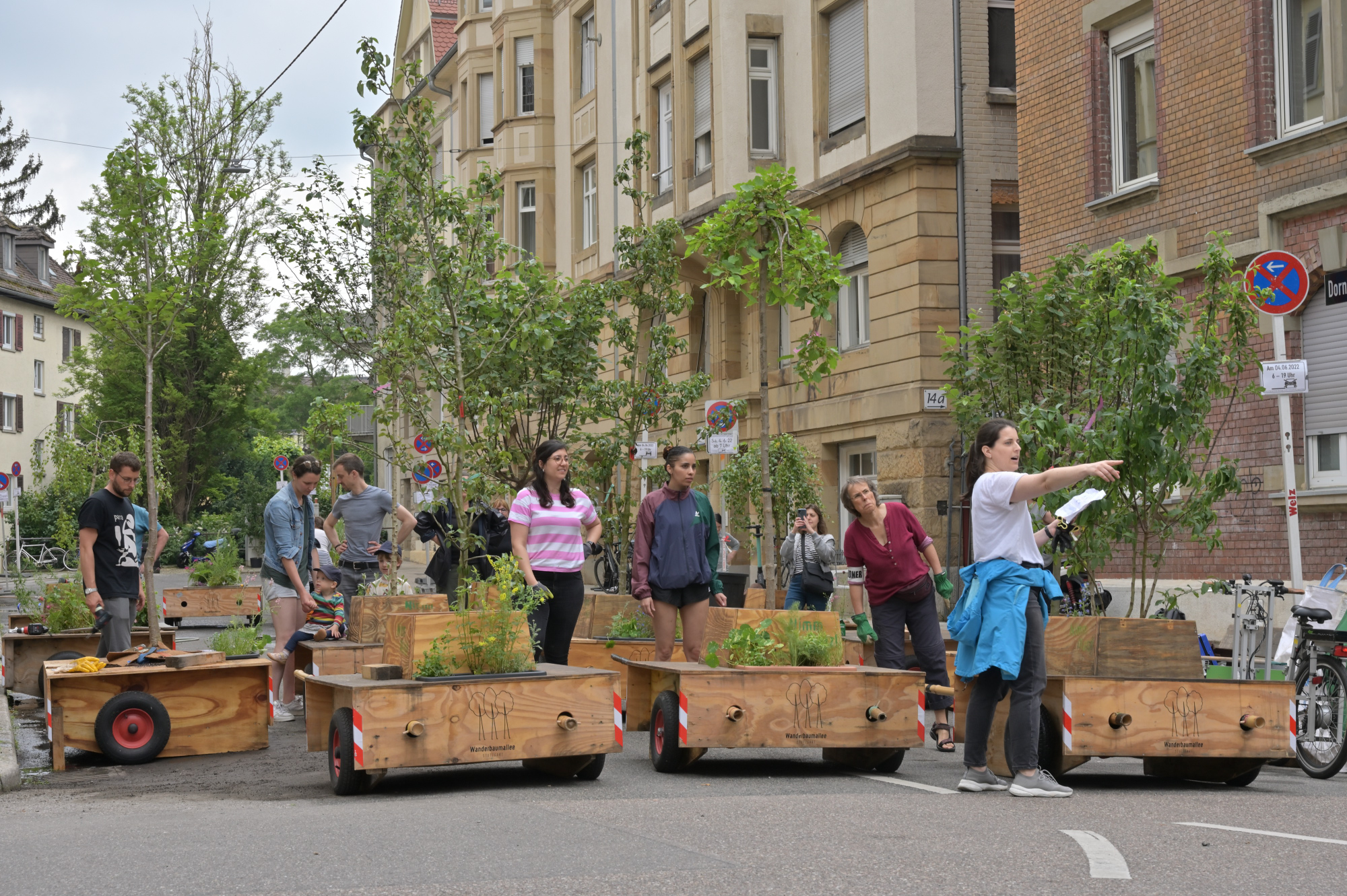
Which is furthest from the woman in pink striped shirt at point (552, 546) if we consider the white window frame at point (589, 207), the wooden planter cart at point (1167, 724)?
the white window frame at point (589, 207)

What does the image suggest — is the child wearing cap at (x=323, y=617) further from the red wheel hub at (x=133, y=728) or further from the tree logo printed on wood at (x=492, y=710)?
the tree logo printed on wood at (x=492, y=710)

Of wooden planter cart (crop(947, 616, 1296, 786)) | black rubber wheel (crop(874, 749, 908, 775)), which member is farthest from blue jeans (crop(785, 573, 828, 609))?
wooden planter cart (crop(947, 616, 1296, 786))

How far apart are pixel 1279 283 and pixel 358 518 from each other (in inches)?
282

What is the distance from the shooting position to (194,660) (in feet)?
Answer: 34.0

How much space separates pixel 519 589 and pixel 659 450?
2097cm

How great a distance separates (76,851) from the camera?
21.5ft

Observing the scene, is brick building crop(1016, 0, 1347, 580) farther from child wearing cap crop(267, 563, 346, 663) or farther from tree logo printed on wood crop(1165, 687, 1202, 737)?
child wearing cap crop(267, 563, 346, 663)

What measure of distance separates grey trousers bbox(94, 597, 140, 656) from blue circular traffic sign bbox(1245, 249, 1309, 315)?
27.5 feet

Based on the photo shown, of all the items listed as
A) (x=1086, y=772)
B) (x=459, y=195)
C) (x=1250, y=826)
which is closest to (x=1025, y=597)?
(x=1250, y=826)

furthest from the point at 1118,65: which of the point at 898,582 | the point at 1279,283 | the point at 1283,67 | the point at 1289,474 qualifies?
the point at 898,582

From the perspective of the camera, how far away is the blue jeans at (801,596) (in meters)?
16.8

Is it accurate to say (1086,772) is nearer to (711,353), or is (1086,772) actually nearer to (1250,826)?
(1250,826)

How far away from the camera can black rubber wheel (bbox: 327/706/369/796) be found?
812 centimetres

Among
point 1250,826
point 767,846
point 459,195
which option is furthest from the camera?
point 459,195
